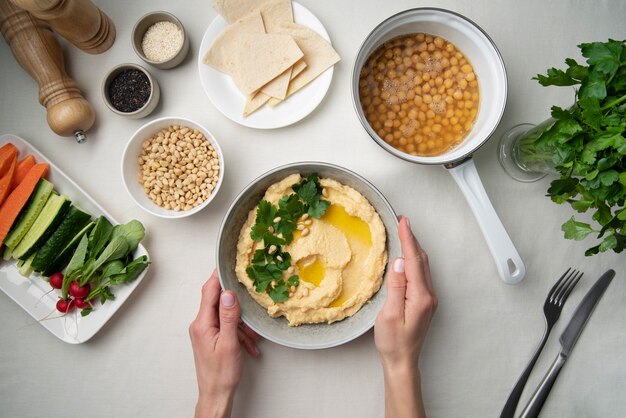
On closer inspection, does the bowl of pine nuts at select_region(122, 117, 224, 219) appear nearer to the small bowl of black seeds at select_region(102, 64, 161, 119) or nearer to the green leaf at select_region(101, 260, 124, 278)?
the small bowl of black seeds at select_region(102, 64, 161, 119)

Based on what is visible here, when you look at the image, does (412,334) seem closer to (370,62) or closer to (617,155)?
(617,155)

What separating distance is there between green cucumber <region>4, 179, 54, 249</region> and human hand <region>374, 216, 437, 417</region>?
124 cm

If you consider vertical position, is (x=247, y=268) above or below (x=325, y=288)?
above

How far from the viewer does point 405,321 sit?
1.47 metres

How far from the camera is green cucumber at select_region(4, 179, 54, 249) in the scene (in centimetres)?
163

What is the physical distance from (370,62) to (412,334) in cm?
93

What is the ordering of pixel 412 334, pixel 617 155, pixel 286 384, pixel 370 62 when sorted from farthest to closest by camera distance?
pixel 286 384 → pixel 370 62 → pixel 412 334 → pixel 617 155

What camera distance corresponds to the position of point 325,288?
1.55 m

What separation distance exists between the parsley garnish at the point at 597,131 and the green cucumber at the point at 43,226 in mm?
1589

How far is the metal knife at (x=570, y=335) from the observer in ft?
5.66

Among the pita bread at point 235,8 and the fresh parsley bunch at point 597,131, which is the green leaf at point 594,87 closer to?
the fresh parsley bunch at point 597,131

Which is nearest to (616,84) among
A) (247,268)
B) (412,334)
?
(412,334)

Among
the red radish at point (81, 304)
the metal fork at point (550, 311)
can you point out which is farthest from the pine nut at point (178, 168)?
the metal fork at point (550, 311)

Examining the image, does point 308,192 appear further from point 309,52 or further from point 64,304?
point 64,304
